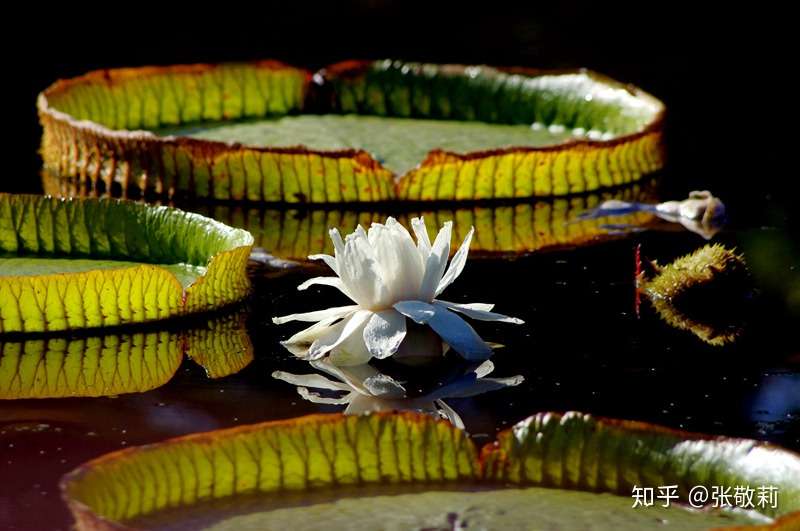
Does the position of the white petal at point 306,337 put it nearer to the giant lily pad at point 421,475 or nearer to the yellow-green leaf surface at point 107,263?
the yellow-green leaf surface at point 107,263

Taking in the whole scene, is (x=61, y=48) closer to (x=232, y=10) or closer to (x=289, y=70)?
(x=232, y=10)

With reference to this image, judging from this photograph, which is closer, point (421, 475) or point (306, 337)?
point (421, 475)

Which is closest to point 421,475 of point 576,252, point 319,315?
point 319,315

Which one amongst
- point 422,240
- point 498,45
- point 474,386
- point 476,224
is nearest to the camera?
point 474,386

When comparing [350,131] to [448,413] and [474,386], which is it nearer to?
[474,386]

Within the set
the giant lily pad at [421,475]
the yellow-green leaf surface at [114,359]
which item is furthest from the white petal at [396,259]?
the giant lily pad at [421,475]

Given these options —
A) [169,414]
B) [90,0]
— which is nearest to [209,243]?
[169,414]
